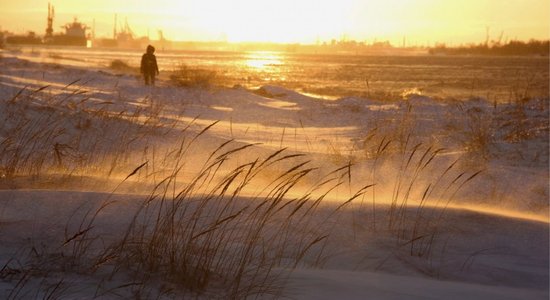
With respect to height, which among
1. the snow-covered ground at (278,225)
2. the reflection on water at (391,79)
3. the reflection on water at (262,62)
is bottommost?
the snow-covered ground at (278,225)

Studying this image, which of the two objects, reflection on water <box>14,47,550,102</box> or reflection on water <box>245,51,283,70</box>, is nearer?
reflection on water <box>14,47,550,102</box>

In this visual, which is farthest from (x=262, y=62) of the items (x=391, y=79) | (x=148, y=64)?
(x=148, y=64)

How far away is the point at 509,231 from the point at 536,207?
160 cm

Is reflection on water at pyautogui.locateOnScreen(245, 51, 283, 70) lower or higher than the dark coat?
higher

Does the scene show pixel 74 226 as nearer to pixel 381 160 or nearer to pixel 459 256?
pixel 459 256

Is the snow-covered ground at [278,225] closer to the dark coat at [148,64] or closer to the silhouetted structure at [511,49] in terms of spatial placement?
the dark coat at [148,64]

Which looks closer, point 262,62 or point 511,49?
point 262,62

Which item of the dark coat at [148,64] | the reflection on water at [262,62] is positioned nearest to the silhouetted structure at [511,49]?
the reflection on water at [262,62]

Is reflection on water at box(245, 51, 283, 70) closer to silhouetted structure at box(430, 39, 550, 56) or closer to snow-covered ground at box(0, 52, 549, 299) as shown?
silhouetted structure at box(430, 39, 550, 56)

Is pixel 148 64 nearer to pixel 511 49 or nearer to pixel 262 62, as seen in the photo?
pixel 262 62

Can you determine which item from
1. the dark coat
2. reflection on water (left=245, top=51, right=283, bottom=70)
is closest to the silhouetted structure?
reflection on water (left=245, top=51, right=283, bottom=70)

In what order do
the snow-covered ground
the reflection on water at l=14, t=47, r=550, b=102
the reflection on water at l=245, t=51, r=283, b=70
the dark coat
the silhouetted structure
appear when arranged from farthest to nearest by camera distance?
the silhouetted structure
the reflection on water at l=245, t=51, r=283, b=70
the reflection on water at l=14, t=47, r=550, b=102
the dark coat
the snow-covered ground

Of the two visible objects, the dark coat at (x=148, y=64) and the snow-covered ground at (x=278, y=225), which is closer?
the snow-covered ground at (x=278, y=225)

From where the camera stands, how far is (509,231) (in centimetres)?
479
